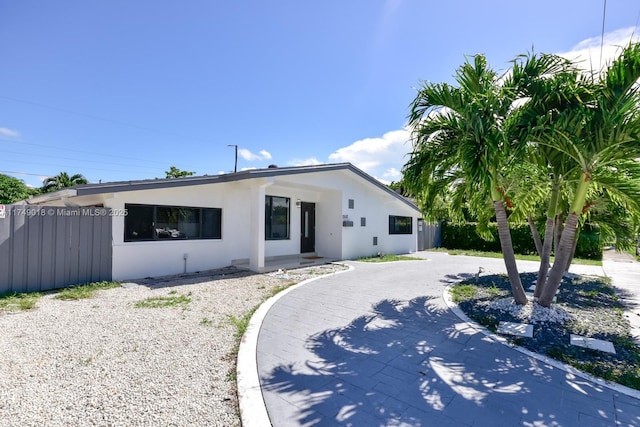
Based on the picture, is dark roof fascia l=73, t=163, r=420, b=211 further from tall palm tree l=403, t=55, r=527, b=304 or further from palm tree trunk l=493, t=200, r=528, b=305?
palm tree trunk l=493, t=200, r=528, b=305

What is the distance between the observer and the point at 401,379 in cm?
354

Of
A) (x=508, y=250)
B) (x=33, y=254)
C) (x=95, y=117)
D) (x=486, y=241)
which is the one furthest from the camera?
(x=95, y=117)

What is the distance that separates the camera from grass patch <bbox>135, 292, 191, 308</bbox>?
6.43 metres

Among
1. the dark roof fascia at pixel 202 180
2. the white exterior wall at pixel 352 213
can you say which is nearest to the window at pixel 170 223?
the dark roof fascia at pixel 202 180

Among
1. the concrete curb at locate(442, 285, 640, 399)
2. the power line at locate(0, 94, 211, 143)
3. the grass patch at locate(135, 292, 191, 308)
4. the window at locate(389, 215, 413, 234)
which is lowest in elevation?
the concrete curb at locate(442, 285, 640, 399)

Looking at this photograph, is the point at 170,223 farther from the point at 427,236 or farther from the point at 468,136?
the point at 427,236

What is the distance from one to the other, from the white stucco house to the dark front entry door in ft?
0.16

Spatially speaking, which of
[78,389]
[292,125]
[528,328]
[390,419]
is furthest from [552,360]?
[292,125]

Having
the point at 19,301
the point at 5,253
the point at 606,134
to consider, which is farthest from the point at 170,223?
the point at 606,134

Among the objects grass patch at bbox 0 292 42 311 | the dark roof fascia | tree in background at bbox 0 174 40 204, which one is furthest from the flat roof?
tree in background at bbox 0 174 40 204

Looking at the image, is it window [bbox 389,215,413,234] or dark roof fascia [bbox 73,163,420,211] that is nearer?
dark roof fascia [bbox 73,163,420,211]

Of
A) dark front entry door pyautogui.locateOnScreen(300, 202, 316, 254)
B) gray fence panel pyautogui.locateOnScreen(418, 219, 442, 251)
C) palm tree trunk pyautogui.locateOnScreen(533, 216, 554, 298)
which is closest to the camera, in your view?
palm tree trunk pyautogui.locateOnScreen(533, 216, 554, 298)

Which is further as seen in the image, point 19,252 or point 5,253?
point 19,252

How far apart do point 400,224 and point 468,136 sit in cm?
1346
